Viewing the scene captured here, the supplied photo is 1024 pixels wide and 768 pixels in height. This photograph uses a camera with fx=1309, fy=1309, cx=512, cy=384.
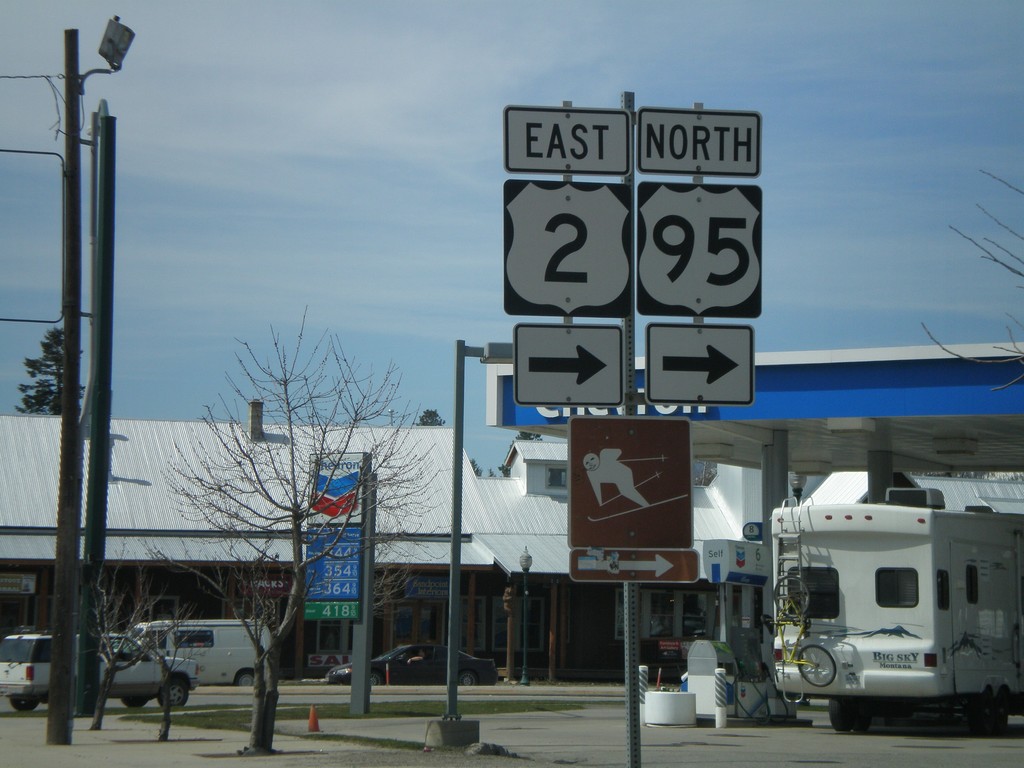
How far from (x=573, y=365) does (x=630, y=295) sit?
47cm

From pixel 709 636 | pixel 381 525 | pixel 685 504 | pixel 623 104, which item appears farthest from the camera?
pixel 709 636

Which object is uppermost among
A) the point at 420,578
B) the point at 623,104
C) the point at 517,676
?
the point at 623,104

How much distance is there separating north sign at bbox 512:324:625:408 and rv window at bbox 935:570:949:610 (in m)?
Result: 13.0

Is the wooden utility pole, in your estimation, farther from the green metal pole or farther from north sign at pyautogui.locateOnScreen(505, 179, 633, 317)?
north sign at pyautogui.locateOnScreen(505, 179, 633, 317)

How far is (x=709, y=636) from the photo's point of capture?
46188 millimetres

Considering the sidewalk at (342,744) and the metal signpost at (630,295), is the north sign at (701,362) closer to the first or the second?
the metal signpost at (630,295)

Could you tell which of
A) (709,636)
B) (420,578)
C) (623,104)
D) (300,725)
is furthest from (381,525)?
(623,104)

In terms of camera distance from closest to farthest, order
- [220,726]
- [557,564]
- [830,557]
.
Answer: [830,557] → [220,726] → [557,564]

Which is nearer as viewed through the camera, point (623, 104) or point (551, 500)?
point (623, 104)

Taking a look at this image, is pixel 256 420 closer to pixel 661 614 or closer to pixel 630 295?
pixel 661 614

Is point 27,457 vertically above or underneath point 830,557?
above

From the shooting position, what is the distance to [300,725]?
20.8 meters

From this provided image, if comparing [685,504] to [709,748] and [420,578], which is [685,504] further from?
[420,578]

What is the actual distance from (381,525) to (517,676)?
10657mm
